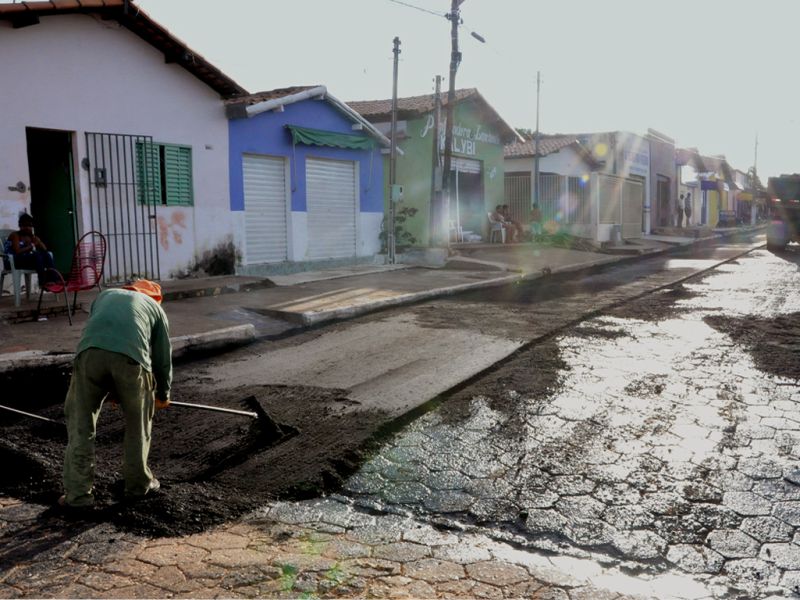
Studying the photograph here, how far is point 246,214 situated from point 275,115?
1.99 m

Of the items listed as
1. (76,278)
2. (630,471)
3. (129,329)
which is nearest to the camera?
(129,329)

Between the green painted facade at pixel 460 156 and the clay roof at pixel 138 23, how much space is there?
24.4 feet

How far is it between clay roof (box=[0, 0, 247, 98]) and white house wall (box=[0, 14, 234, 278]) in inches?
5.3

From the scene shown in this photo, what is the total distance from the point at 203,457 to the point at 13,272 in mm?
5504

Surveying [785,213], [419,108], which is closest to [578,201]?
[785,213]

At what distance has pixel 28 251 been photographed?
8.95 meters

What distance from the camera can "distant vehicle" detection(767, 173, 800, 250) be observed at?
2317 cm

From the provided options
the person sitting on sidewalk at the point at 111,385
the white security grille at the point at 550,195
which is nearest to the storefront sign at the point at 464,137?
the white security grille at the point at 550,195

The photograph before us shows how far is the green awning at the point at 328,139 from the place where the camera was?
1438cm

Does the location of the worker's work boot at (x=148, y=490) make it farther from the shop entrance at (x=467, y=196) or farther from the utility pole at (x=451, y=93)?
the shop entrance at (x=467, y=196)

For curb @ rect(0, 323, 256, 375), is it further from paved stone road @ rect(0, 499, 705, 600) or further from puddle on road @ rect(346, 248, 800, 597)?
puddle on road @ rect(346, 248, 800, 597)

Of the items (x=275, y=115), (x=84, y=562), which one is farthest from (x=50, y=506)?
(x=275, y=115)

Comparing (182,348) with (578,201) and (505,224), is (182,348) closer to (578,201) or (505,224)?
(505,224)

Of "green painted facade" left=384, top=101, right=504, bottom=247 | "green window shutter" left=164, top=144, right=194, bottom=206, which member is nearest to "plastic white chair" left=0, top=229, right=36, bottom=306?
"green window shutter" left=164, top=144, right=194, bottom=206
